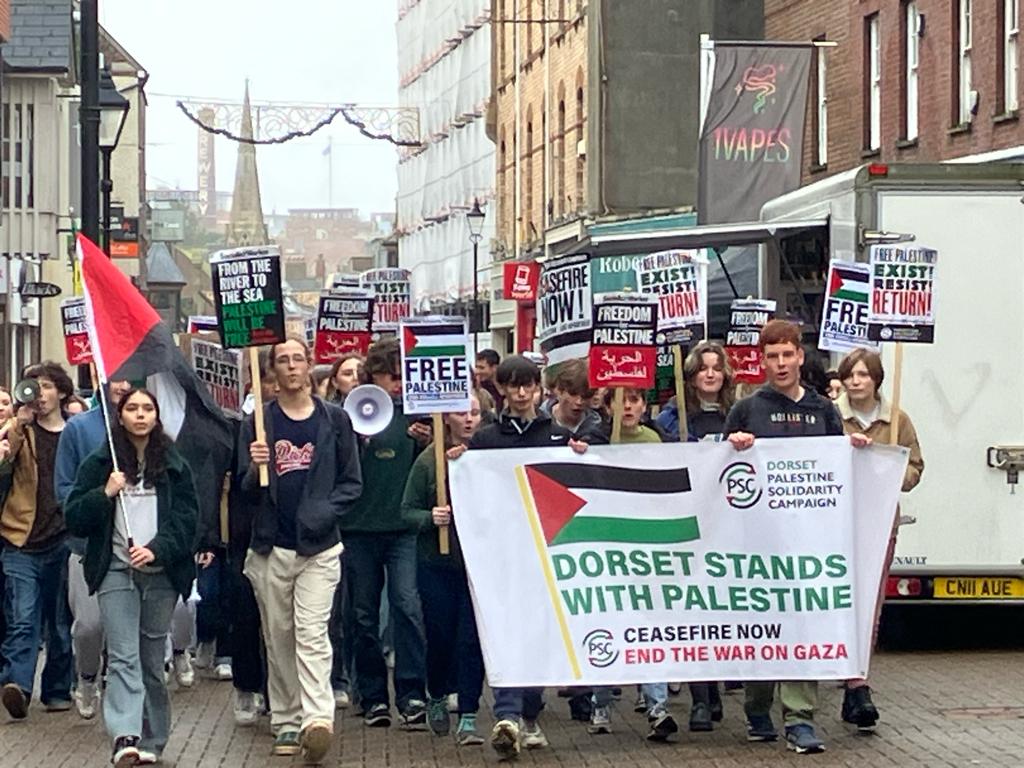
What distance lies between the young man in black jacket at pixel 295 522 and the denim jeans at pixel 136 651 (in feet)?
1.93

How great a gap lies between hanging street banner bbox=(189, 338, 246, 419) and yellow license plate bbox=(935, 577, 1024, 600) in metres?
4.73

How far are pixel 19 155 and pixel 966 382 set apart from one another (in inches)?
1164

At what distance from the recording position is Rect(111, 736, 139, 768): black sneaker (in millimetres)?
10625

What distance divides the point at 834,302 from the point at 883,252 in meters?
0.55

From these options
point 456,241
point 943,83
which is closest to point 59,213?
point 943,83

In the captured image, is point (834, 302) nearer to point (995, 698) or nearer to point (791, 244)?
point (995, 698)

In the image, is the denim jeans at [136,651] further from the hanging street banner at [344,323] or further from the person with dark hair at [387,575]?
the hanging street banner at [344,323]

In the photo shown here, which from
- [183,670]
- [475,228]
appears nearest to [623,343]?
[183,670]

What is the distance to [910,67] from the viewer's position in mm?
31359

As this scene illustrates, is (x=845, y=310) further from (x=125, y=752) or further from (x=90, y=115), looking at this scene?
(x=90, y=115)

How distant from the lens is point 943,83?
29.6m

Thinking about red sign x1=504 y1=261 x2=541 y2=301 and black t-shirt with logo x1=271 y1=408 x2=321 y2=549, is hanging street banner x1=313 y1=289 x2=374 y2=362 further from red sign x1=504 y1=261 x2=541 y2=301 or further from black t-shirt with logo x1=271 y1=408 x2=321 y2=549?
red sign x1=504 y1=261 x2=541 y2=301

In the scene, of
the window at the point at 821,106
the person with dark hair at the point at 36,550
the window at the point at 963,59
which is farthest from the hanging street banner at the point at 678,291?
the window at the point at 821,106

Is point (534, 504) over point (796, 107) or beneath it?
beneath
